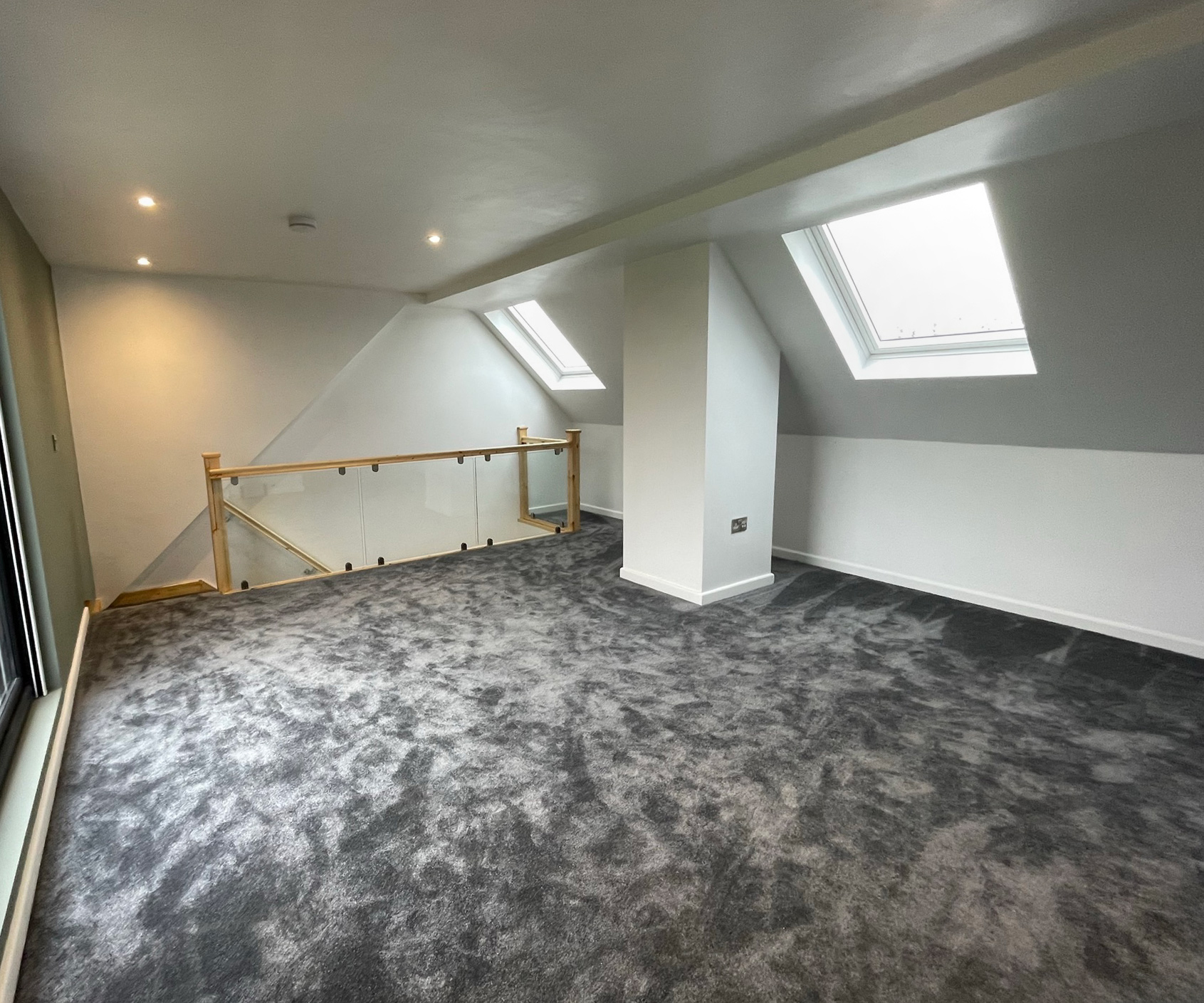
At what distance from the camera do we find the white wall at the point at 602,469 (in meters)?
7.19

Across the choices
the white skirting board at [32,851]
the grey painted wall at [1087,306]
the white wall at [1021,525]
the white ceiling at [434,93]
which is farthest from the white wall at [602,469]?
the white skirting board at [32,851]

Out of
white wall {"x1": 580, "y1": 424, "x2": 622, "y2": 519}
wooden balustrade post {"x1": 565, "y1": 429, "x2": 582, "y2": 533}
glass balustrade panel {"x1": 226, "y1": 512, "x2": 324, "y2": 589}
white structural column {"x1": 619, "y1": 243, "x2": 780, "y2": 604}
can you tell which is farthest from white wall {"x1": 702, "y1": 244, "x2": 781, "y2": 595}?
glass balustrade panel {"x1": 226, "y1": 512, "x2": 324, "y2": 589}

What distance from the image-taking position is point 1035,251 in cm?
303

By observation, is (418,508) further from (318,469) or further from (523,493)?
(523,493)

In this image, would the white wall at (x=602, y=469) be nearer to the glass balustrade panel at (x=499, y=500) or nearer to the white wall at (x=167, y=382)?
the glass balustrade panel at (x=499, y=500)

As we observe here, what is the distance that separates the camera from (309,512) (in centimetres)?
515

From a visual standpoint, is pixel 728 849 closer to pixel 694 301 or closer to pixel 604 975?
pixel 604 975

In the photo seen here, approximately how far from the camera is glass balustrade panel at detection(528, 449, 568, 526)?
6.43 meters

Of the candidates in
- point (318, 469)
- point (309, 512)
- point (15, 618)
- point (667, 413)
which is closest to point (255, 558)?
point (309, 512)

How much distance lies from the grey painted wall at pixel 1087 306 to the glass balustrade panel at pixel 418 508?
3127mm

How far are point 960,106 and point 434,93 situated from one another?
187cm

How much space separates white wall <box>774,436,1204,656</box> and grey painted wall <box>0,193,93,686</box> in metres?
4.88

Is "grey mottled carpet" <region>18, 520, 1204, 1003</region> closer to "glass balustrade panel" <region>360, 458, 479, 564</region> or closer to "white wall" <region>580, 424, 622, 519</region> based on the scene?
"glass balustrade panel" <region>360, 458, 479, 564</region>

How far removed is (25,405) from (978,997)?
13.9 ft
